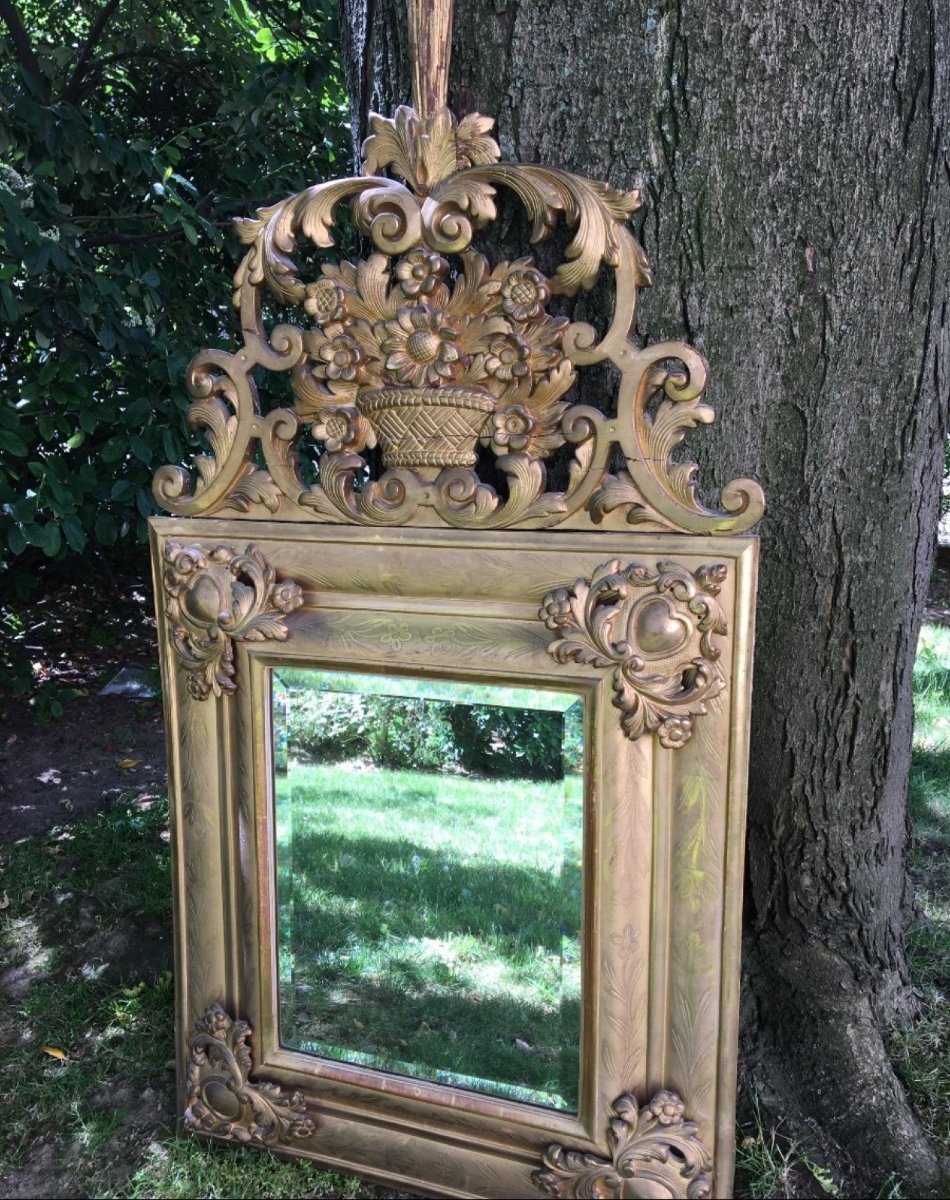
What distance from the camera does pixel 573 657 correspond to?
4.90 ft

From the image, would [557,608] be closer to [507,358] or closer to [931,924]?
[507,358]

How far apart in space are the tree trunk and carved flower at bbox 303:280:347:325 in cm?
43

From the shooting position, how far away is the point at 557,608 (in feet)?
4.87

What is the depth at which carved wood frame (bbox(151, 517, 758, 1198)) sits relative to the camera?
4.81 feet

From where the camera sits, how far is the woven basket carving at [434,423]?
1.54m

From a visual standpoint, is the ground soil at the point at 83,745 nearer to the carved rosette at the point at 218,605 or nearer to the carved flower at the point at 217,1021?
the carved flower at the point at 217,1021

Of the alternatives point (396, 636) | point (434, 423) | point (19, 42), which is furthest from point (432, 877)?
point (19, 42)

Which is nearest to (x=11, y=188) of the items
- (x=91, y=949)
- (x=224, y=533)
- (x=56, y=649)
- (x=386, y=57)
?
(x=386, y=57)

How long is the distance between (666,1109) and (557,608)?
834 mm

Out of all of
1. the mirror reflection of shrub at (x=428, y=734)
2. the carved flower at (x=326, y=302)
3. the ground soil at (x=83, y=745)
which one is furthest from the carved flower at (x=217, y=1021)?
the carved flower at (x=326, y=302)

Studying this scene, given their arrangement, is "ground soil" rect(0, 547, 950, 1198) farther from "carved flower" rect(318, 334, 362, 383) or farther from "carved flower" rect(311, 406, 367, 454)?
"carved flower" rect(318, 334, 362, 383)

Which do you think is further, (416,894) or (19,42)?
(19,42)

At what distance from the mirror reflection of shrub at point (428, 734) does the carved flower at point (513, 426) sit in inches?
17.6

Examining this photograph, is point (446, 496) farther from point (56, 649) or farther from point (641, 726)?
point (56, 649)
